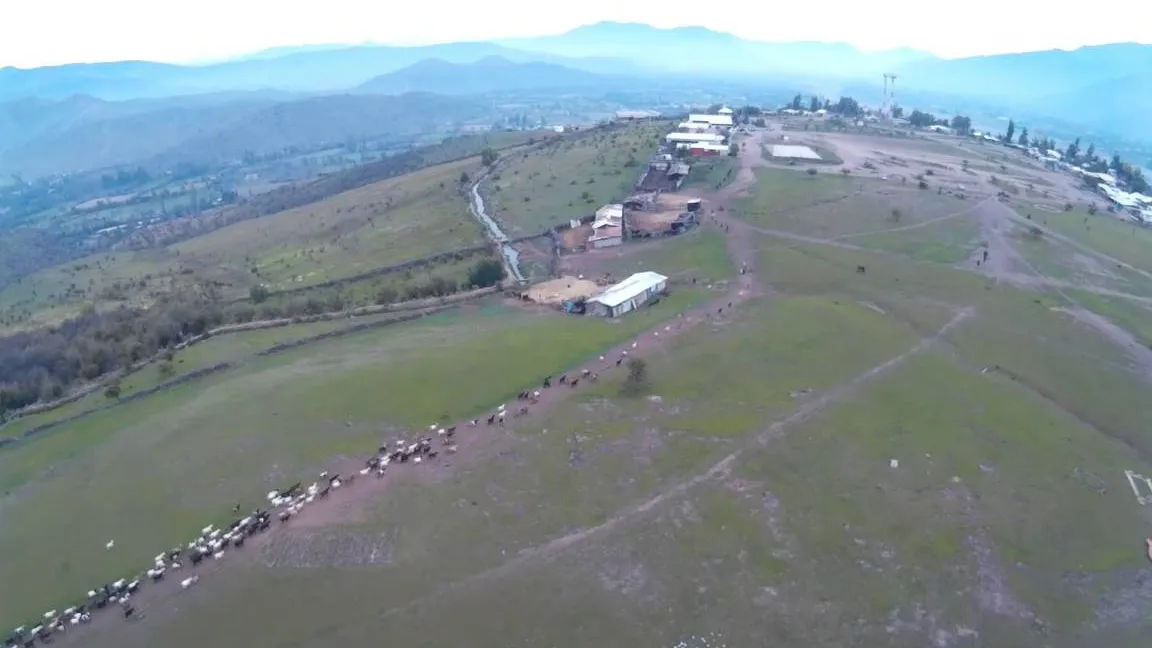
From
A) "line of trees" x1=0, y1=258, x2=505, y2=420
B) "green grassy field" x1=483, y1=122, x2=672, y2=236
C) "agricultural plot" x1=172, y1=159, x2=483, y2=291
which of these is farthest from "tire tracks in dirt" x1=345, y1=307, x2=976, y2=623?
"agricultural plot" x1=172, y1=159, x2=483, y2=291

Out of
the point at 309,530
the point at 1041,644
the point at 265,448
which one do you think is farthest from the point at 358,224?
the point at 1041,644

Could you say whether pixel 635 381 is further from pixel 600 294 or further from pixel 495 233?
pixel 495 233

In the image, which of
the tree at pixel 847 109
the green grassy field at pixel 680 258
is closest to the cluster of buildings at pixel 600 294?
the green grassy field at pixel 680 258

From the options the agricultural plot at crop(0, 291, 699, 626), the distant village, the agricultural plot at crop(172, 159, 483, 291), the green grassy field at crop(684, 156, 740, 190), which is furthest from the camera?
the distant village

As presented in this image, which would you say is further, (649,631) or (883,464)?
(883,464)

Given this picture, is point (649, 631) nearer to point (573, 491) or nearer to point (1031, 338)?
point (573, 491)

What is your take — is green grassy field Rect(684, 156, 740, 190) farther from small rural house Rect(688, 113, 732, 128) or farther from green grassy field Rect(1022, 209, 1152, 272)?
green grassy field Rect(1022, 209, 1152, 272)
